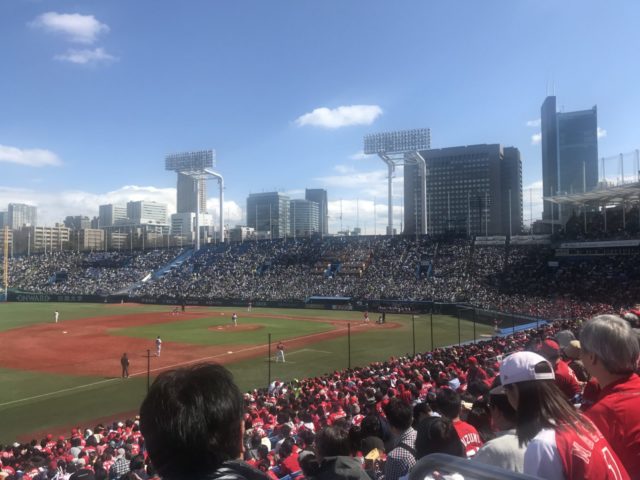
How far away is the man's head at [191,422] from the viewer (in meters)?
2.27

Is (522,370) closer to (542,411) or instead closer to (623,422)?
(542,411)

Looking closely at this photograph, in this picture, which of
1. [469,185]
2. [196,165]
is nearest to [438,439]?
[196,165]

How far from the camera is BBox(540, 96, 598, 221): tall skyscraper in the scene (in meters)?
141

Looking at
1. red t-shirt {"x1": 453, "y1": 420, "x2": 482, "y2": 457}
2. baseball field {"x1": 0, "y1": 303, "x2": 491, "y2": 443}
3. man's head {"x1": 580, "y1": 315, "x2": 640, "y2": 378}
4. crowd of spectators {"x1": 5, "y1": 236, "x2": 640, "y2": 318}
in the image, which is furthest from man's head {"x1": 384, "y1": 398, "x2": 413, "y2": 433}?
crowd of spectators {"x1": 5, "y1": 236, "x2": 640, "y2": 318}

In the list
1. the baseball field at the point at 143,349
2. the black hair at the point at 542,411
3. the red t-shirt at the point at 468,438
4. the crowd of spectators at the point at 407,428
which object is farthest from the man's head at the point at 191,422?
the baseball field at the point at 143,349

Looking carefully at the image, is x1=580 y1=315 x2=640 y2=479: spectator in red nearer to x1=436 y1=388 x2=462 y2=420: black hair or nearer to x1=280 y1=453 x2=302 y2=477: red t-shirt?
x1=436 y1=388 x2=462 y2=420: black hair

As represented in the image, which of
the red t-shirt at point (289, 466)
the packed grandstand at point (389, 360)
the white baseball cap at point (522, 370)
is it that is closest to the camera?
the white baseball cap at point (522, 370)

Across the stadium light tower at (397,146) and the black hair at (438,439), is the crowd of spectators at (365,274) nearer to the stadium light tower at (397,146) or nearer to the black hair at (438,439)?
the stadium light tower at (397,146)

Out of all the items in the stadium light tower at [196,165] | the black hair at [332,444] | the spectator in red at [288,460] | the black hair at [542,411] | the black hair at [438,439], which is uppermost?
the stadium light tower at [196,165]

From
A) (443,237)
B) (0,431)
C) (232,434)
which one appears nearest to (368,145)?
(443,237)

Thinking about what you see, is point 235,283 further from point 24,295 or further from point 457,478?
point 457,478

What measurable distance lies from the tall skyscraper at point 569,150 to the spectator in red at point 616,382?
485 feet

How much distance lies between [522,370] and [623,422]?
2.09ft

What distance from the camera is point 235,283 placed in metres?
75.8
